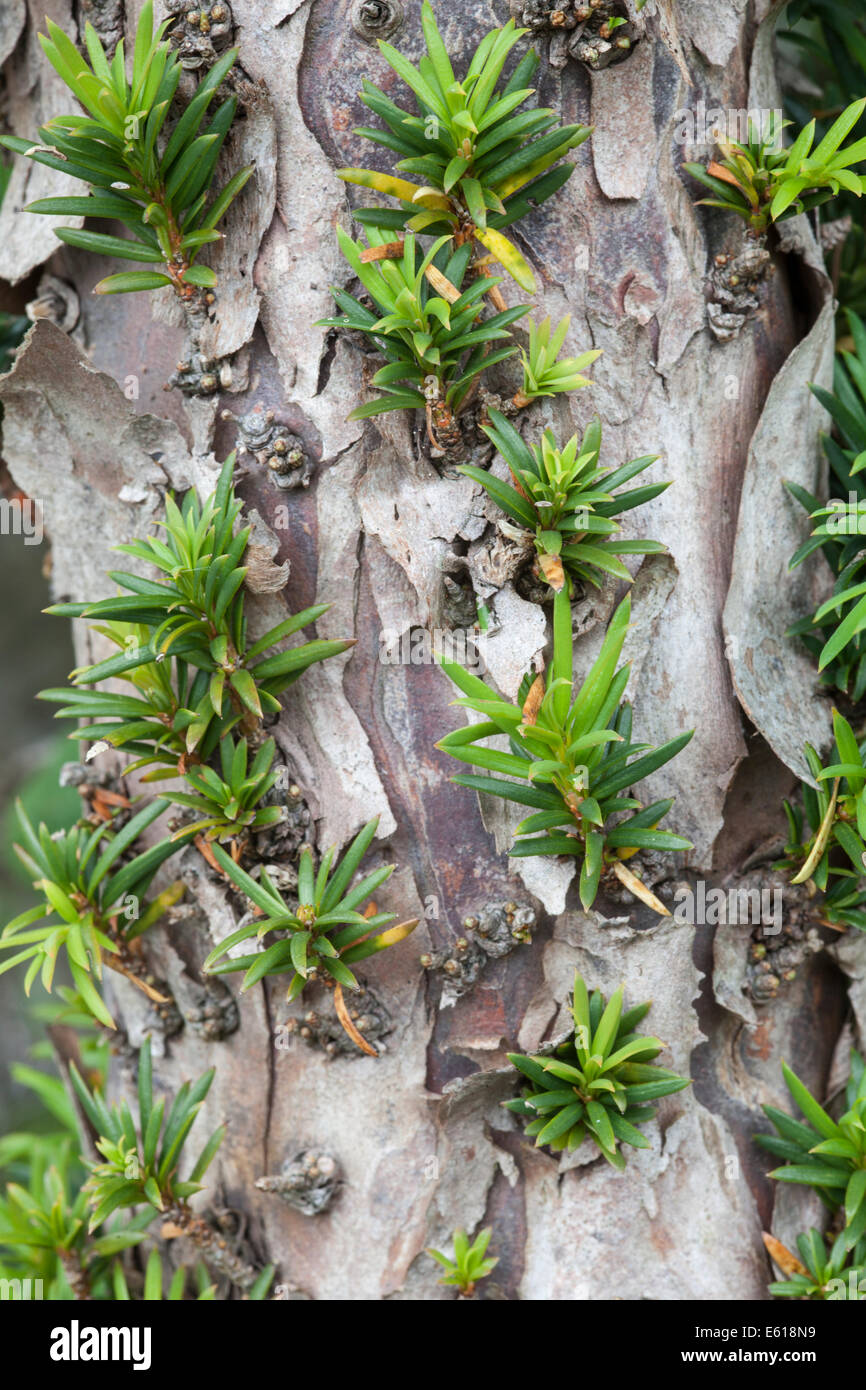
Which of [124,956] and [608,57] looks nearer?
[608,57]

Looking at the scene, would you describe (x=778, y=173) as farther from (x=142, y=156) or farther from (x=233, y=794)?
(x=233, y=794)

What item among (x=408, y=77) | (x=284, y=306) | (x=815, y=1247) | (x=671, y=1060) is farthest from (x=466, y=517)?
(x=815, y=1247)

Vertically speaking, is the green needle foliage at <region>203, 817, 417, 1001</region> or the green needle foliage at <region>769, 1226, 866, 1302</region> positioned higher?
the green needle foliage at <region>203, 817, 417, 1001</region>

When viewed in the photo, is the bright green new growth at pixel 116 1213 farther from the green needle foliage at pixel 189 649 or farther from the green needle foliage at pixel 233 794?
the green needle foliage at pixel 189 649

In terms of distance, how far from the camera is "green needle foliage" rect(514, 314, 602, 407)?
1.15 metres

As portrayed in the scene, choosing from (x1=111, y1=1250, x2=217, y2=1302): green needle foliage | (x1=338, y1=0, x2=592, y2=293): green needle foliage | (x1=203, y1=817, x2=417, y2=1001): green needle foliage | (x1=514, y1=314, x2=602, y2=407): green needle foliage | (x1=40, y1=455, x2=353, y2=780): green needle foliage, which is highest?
(x1=338, y1=0, x2=592, y2=293): green needle foliage

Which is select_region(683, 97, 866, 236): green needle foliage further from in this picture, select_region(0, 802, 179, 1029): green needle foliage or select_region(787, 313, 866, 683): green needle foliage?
select_region(0, 802, 179, 1029): green needle foliage

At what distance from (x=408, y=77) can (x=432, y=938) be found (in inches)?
40.5

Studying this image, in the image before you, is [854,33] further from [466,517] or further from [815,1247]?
[815,1247]

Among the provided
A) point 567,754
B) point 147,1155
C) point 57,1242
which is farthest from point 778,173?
point 57,1242

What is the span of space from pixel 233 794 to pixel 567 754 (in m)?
0.43

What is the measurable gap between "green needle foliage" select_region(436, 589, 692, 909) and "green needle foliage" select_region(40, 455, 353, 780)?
229mm

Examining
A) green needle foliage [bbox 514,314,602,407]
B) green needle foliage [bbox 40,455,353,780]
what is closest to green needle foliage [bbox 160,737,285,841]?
green needle foliage [bbox 40,455,353,780]

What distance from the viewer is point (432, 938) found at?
4.23ft
